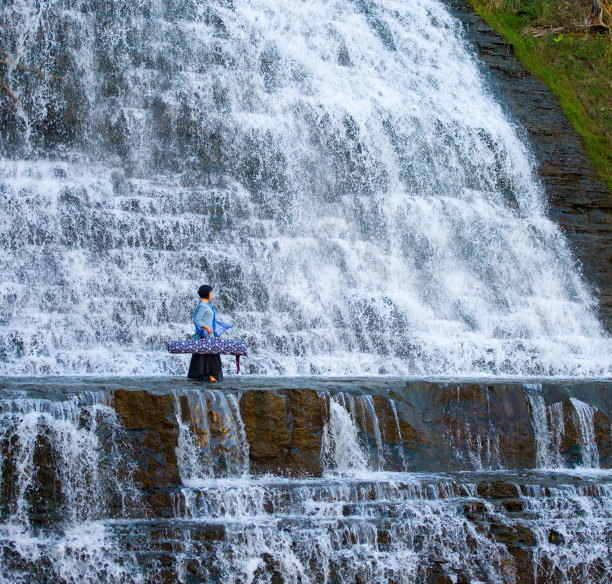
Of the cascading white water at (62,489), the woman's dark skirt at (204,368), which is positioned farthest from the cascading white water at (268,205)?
the cascading white water at (62,489)

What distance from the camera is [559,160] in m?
17.0

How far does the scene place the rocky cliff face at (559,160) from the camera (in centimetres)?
1551

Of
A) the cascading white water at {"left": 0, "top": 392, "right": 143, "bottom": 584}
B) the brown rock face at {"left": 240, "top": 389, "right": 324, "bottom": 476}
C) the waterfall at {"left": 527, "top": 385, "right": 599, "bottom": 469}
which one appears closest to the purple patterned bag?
the brown rock face at {"left": 240, "top": 389, "right": 324, "bottom": 476}

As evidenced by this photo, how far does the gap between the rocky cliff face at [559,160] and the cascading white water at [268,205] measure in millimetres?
439

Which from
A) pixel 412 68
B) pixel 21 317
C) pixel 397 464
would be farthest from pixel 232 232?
pixel 412 68

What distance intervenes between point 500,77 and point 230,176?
7.51 m

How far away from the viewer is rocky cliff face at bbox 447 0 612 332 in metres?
15.5

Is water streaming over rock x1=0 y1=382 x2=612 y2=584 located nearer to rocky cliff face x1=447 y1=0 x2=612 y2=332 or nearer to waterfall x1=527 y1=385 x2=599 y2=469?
waterfall x1=527 y1=385 x2=599 y2=469

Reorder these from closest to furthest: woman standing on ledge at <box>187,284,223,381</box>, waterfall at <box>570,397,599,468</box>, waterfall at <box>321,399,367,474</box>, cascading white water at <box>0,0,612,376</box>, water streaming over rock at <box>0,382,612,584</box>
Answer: water streaming over rock at <box>0,382,612,584</box>, waterfall at <box>321,399,367,474</box>, woman standing on ledge at <box>187,284,223,381</box>, waterfall at <box>570,397,599,468</box>, cascading white water at <box>0,0,612,376</box>

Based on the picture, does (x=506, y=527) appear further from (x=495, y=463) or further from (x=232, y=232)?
(x=232, y=232)

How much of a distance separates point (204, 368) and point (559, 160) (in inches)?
413

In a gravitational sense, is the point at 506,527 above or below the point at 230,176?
below

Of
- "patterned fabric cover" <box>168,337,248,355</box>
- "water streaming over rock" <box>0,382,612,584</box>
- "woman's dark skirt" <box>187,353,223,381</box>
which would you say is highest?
"patterned fabric cover" <box>168,337,248,355</box>

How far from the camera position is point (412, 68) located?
57.5 feet
